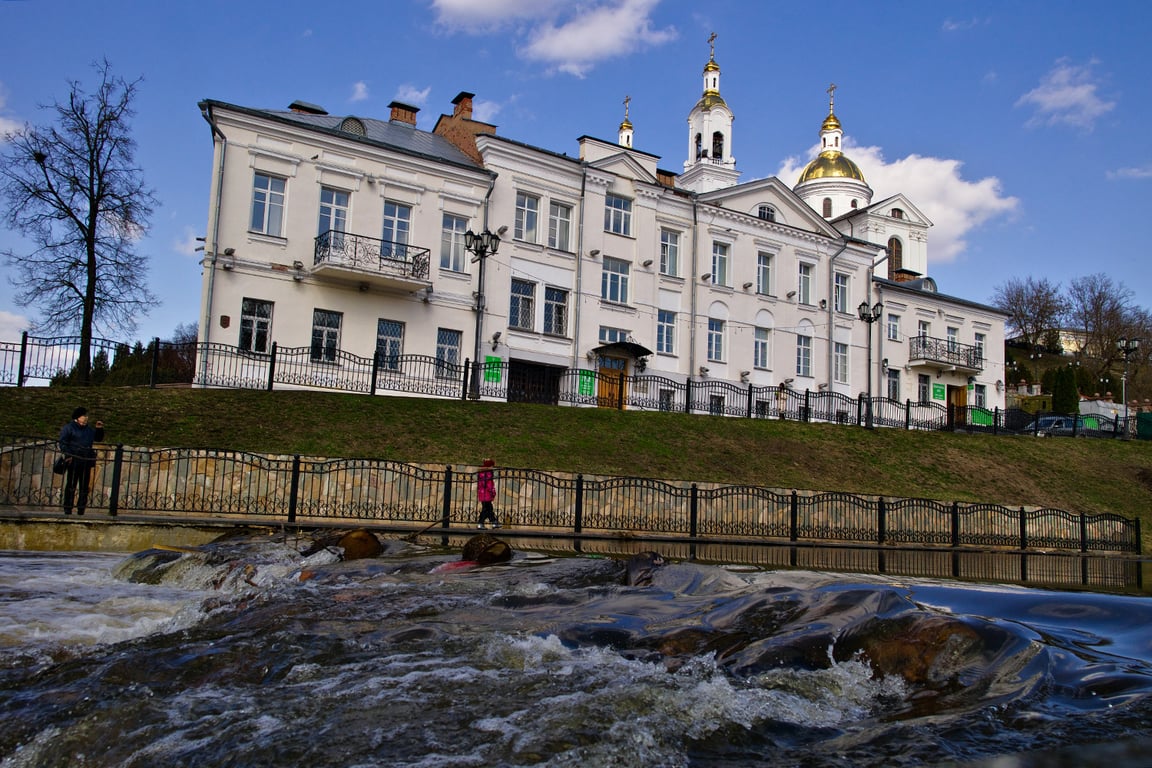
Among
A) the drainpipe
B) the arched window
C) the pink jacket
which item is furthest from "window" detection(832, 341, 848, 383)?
the pink jacket

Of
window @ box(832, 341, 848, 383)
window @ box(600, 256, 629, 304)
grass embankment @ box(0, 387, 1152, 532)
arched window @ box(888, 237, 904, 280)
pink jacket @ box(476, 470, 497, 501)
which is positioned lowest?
pink jacket @ box(476, 470, 497, 501)

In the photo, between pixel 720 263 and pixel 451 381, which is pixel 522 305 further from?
pixel 720 263

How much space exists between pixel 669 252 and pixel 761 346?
6833mm

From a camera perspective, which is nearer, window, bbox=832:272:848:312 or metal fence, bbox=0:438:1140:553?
metal fence, bbox=0:438:1140:553

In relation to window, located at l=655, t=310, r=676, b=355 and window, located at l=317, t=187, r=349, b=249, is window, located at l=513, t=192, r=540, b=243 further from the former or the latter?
window, located at l=655, t=310, r=676, b=355

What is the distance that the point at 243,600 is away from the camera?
7578mm

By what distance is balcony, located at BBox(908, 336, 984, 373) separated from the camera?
45.8 m

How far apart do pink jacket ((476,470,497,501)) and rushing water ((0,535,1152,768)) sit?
25.6 feet

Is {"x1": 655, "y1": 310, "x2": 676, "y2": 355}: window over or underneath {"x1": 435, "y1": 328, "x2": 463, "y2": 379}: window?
over

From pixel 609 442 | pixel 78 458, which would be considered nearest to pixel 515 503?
pixel 609 442

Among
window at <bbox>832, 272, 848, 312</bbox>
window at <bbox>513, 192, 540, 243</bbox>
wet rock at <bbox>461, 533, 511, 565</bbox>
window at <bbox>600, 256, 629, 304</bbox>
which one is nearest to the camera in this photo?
wet rock at <bbox>461, 533, 511, 565</bbox>

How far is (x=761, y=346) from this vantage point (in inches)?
1572

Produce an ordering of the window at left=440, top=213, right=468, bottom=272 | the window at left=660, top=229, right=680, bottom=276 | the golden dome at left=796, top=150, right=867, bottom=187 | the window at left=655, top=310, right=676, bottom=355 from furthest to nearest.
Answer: the golden dome at left=796, top=150, right=867, bottom=187 → the window at left=660, top=229, right=680, bottom=276 → the window at left=655, top=310, right=676, bottom=355 → the window at left=440, top=213, right=468, bottom=272

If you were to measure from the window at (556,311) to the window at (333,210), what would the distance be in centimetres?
869
